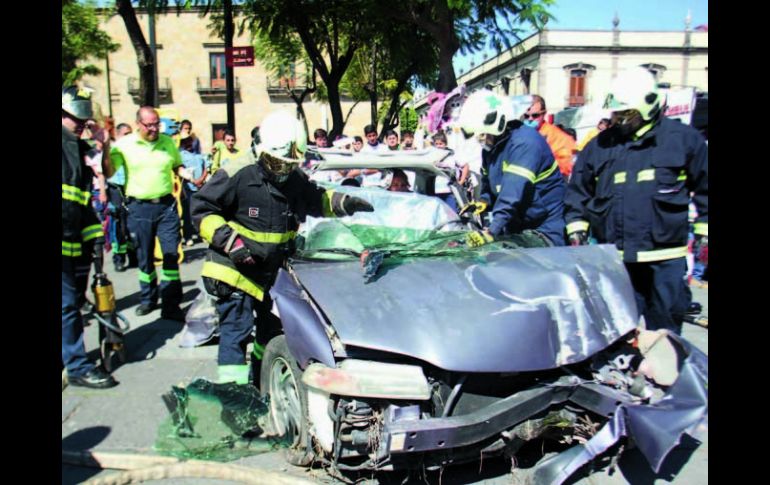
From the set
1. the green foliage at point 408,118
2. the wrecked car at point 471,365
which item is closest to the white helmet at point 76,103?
the wrecked car at point 471,365

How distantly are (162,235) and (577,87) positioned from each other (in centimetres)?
4212

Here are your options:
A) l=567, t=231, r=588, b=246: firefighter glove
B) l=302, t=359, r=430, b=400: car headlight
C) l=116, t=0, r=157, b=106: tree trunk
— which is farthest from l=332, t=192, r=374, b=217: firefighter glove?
l=116, t=0, r=157, b=106: tree trunk

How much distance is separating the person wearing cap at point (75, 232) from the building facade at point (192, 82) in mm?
30555

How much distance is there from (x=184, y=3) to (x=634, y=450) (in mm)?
9205

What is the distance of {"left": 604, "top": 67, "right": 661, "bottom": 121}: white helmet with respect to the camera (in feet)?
11.5

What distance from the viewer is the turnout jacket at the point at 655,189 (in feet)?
11.8

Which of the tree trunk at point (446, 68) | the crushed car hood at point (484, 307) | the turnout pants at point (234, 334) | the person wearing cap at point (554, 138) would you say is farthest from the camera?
the tree trunk at point (446, 68)

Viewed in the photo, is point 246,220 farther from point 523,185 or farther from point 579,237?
point 579,237

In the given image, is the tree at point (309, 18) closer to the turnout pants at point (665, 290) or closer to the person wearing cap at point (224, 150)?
the person wearing cap at point (224, 150)

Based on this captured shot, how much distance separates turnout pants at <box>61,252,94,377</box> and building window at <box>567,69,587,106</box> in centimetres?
4285
